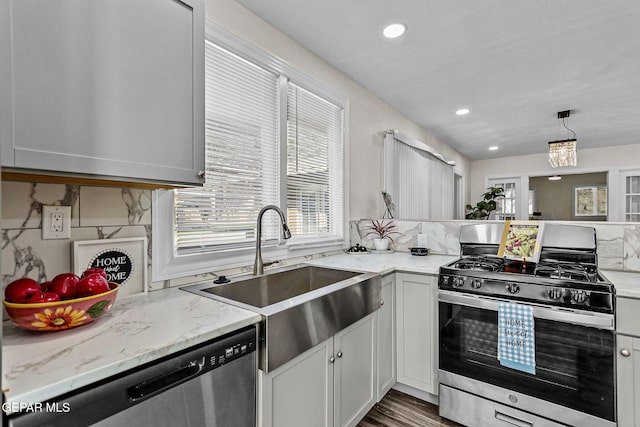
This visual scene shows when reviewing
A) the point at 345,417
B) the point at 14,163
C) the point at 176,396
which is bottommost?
the point at 345,417

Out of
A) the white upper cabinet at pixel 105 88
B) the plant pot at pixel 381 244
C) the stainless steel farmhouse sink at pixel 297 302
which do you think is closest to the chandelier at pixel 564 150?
the plant pot at pixel 381 244

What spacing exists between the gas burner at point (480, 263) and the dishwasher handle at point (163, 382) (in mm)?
1669

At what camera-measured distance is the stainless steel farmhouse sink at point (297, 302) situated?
1186 mm

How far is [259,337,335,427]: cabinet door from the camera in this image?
1180mm

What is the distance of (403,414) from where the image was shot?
1.98 meters

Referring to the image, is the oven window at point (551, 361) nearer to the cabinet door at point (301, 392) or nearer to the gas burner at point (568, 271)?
the gas burner at point (568, 271)

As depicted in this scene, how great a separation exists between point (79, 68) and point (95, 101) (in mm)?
102

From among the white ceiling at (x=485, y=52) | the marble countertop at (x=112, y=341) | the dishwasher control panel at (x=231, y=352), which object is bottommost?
the dishwasher control panel at (x=231, y=352)

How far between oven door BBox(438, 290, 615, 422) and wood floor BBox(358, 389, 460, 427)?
0.35 meters

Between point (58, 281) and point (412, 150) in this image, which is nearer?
point (58, 281)

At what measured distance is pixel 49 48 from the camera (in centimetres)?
90

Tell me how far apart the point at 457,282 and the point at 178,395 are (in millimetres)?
1608

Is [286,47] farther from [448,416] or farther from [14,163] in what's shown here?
[448,416]

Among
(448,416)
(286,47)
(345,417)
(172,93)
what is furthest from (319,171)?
(448,416)
